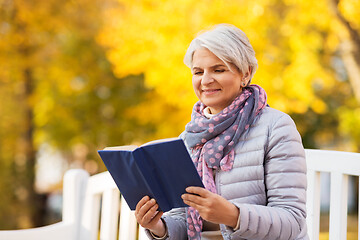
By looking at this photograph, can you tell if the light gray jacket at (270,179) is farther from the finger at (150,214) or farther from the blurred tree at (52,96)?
the blurred tree at (52,96)

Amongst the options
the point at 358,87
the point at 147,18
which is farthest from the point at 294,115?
the point at 147,18

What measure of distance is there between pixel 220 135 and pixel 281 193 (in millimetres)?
272

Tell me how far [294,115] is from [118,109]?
289 cm

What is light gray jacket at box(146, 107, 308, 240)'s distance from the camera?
1425 millimetres

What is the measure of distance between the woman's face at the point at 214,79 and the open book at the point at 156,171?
0.36 metres

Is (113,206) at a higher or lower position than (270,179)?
lower

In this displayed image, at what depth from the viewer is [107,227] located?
223cm

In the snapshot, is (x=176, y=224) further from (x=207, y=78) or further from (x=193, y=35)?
(x=193, y=35)

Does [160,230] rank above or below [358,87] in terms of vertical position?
below

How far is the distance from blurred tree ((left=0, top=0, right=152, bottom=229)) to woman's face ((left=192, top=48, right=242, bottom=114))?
5.91 metres

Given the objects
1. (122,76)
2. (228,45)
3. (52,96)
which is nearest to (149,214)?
Answer: (228,45)

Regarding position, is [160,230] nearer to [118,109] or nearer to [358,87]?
[358,87]

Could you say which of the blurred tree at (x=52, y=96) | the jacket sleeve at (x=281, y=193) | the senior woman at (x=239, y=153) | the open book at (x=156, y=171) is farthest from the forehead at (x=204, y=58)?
the blurred tree at (x=52, y=96)

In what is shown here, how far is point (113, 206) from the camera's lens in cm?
220
